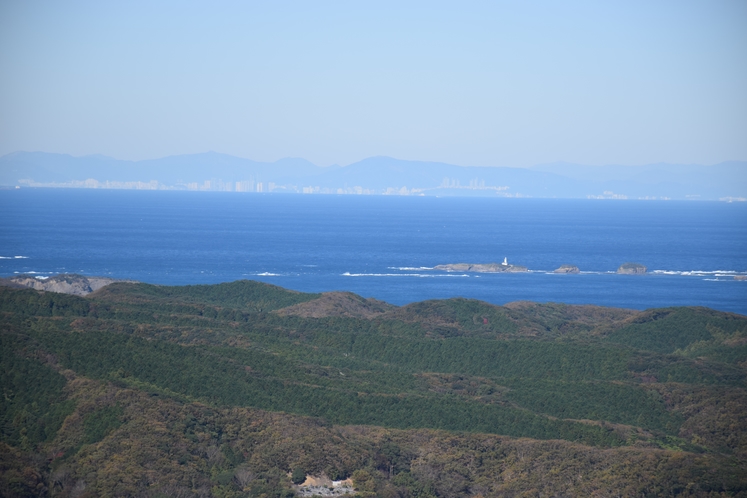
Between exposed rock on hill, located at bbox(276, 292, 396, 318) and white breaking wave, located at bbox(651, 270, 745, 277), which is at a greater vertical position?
exposed rock on hill, located at bbox(276, 292, 396, 318)

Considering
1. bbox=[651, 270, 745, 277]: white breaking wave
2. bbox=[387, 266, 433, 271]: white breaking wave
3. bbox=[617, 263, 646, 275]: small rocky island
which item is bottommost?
bbox=[387, 266, 433, 271]: white breaking wave

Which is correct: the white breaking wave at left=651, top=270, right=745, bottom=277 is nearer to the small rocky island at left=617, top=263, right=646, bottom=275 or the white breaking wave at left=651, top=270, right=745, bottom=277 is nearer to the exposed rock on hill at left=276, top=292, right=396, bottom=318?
the small rocky island at left=617, top=263, right=646, bottom=275

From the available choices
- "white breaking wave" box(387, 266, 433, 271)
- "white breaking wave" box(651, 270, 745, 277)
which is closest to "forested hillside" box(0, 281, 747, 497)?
"white breaking wave" box(387, 266, 433, 271)

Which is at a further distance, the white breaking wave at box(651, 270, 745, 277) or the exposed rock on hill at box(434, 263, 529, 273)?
the white breaking wave at box(651, 270, 745, 277)

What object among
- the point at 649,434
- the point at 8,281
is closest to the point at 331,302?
the point at 8,281

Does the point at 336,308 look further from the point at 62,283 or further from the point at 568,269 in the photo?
the point at 568,269

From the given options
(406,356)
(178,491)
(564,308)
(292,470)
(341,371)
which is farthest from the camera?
(564,308)

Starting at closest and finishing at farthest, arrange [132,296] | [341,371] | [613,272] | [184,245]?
[341,371] < [132,296] < [613,272] < [184,245]

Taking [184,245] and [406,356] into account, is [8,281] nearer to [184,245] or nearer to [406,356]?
[406,356]
